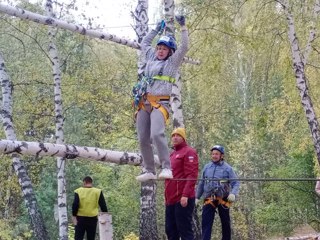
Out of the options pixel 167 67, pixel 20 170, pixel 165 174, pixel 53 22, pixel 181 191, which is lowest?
pixel 181 191

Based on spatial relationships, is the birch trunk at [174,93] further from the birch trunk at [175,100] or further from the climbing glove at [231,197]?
the climbing glove at [231,197]

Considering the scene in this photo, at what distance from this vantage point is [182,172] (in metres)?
5.95

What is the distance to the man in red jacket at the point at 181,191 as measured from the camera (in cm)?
583

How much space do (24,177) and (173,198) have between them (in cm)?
795

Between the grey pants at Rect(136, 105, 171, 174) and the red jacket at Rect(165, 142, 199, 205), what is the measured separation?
0.57 metres

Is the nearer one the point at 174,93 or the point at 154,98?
the point at 154,98

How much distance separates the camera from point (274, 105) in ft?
48.0

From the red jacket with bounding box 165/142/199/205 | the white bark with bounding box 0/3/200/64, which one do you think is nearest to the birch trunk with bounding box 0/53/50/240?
the white bark with bounding box 0/3/200/64

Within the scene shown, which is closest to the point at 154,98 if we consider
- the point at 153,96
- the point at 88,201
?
the point at 153,96

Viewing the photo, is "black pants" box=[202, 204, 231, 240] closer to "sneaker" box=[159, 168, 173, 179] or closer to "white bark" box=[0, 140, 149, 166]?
"white bark" box=[0, 140, 149, 166]

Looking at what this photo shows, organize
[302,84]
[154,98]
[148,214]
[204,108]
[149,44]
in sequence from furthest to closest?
[204,108] < [302,84] < [148,214] < [149,44] < [154,98]

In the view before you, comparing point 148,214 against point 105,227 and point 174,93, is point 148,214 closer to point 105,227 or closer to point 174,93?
point 174,93

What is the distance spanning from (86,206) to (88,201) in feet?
0.29

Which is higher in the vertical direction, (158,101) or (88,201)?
(158,101)
